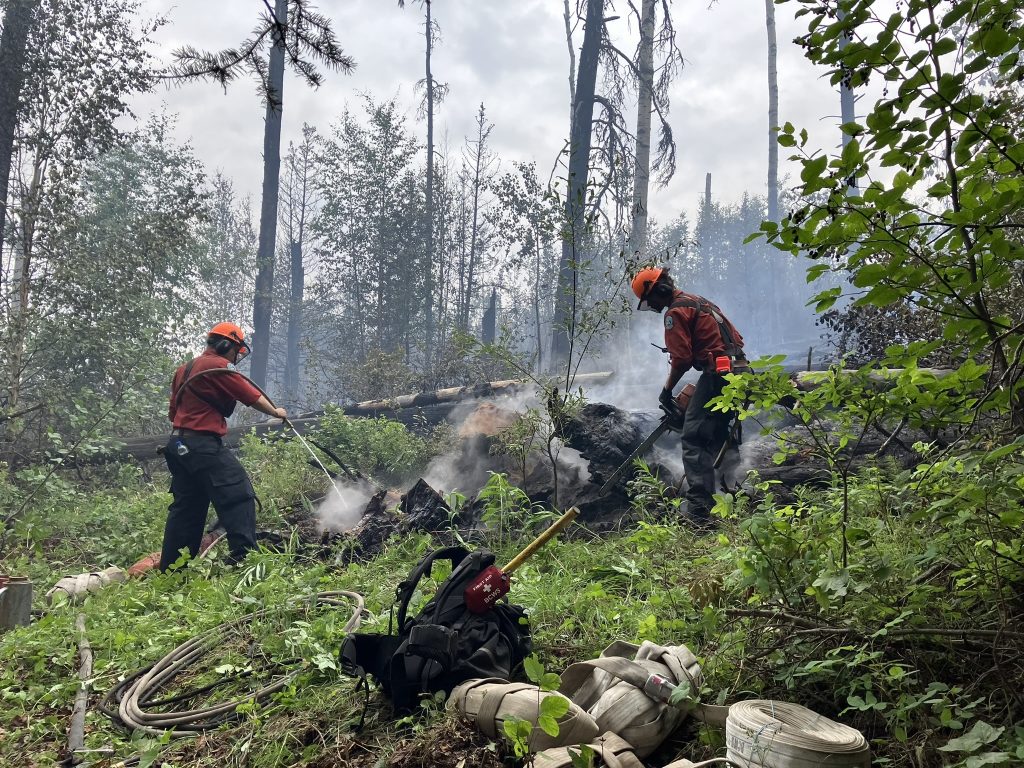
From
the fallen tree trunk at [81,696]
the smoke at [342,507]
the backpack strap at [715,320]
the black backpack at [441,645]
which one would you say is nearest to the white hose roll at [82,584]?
the fallen tree trunk at [81,696]

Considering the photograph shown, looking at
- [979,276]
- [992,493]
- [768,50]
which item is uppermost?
[768,50]

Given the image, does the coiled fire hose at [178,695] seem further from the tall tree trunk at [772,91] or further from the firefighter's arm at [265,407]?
the tall tree trunk at [772,91]

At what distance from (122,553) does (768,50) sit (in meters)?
32.7

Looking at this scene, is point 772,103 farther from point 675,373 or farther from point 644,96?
point 675,373

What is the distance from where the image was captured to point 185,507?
23.0ft

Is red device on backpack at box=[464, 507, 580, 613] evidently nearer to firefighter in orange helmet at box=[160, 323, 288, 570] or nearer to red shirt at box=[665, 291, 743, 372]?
red shirt at box=[665, 291, 743, 372]

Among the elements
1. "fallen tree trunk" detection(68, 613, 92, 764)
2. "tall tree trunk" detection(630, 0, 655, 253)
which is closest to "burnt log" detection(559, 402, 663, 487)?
"fallen tree trunk" detection(68, 613, 92, 764)

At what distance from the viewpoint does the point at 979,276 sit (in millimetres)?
2197

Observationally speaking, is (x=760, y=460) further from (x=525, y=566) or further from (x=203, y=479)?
(x=203, y=479)

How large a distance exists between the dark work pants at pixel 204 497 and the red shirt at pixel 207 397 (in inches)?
6.1

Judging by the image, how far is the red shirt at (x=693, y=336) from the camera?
678cm

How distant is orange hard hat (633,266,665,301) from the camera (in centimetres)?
695

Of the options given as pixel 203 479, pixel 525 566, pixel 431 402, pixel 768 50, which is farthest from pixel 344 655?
pixel 768 50

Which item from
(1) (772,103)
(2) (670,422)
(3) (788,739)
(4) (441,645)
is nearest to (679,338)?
(2) (670,422)
